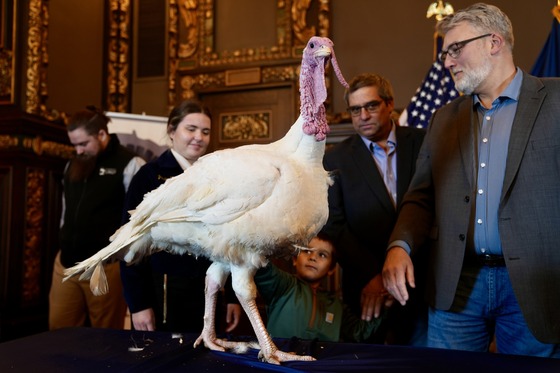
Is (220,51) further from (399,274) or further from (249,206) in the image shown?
(249,206)

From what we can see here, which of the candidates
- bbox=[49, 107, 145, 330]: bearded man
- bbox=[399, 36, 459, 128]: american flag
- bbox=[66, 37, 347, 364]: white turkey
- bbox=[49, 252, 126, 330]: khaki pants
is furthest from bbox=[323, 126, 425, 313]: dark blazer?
bbox=[399, 36, 459, 128]: american flag

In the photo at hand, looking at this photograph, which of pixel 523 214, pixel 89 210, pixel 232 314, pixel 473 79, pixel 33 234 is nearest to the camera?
pixel 523 214

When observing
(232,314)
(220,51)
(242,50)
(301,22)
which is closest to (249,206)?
(232,314)

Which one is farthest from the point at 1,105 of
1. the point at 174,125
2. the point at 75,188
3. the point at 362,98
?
the point at 362,98

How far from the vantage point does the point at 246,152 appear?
51.9 inches

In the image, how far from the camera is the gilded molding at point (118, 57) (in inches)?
230

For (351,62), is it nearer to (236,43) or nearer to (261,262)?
(236,43)

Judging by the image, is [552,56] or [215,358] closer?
[215,358]

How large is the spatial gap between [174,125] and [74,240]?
49.3 inches

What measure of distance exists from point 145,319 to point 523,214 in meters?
1.32

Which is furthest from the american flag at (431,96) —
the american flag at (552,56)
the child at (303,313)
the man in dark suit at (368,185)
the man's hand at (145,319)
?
the man's hand at (145,319)

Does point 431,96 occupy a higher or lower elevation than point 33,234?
higher

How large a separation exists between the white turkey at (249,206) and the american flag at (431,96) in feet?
8.76

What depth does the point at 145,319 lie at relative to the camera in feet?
6.15
